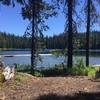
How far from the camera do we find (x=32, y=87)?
11.8 metres

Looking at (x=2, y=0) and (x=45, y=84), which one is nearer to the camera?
(x=45, y=84)

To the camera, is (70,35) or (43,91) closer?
(43,91)

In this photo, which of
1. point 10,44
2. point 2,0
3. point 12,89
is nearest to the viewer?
point 12,89

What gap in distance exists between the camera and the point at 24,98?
10.1 meters

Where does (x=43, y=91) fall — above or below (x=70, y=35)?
below

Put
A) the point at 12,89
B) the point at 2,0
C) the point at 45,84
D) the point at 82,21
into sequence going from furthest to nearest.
Result: the point at 82,21 < the point at 2,0 < the point at 45,84 < the point at 12,89

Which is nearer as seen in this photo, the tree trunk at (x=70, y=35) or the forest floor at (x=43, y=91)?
the forest floor at (x=43, y=91)

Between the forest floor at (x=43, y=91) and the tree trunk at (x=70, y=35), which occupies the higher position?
the tree trunk at (x=70, y=35)

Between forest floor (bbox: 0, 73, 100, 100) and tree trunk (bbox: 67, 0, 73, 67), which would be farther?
tree trunk (bbox: 67, 0, 73, 67)

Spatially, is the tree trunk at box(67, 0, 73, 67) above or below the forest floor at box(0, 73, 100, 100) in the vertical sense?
above

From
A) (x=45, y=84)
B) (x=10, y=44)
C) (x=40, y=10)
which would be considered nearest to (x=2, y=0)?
(x=40, y=10)

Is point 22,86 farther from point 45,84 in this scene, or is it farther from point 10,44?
point 10,44

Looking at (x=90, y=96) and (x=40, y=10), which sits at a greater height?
(x=40, y=10)

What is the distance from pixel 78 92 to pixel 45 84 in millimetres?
1889
